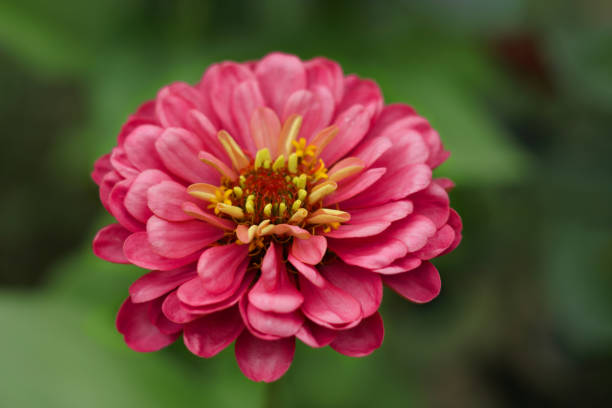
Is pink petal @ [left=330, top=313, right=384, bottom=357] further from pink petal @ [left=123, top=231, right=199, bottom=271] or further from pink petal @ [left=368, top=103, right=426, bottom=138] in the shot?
pink petal @ [left=368, top=103, right=426, bottom=138]

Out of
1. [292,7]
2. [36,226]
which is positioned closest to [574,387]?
[292,7]

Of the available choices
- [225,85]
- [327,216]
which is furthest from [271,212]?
[225,85]

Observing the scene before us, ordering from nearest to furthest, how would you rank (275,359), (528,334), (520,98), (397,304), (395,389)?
(275,359)
(395,389)
(397,304)
(528,334)
(520,98)

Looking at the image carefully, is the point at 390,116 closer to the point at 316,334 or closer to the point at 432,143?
the point at 432,143

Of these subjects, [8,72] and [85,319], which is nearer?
[85,319]

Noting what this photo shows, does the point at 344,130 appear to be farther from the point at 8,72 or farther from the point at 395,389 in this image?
the point at 8,72

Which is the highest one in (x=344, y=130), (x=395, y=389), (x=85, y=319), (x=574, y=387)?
(x=344, y=130)

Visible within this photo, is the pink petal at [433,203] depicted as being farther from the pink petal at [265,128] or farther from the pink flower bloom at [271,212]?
the pink petal at [265,128]

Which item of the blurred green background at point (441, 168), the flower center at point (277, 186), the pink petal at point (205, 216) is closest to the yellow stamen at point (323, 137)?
the flower center at point (277, 186)

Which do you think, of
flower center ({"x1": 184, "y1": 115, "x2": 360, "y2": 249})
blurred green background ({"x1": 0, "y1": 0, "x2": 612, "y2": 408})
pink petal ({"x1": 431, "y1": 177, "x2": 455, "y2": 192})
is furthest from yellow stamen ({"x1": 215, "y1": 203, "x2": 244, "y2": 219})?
blurred green background ({"x1": 0, "y1": 0, "x2": 612, "y2": 408})
